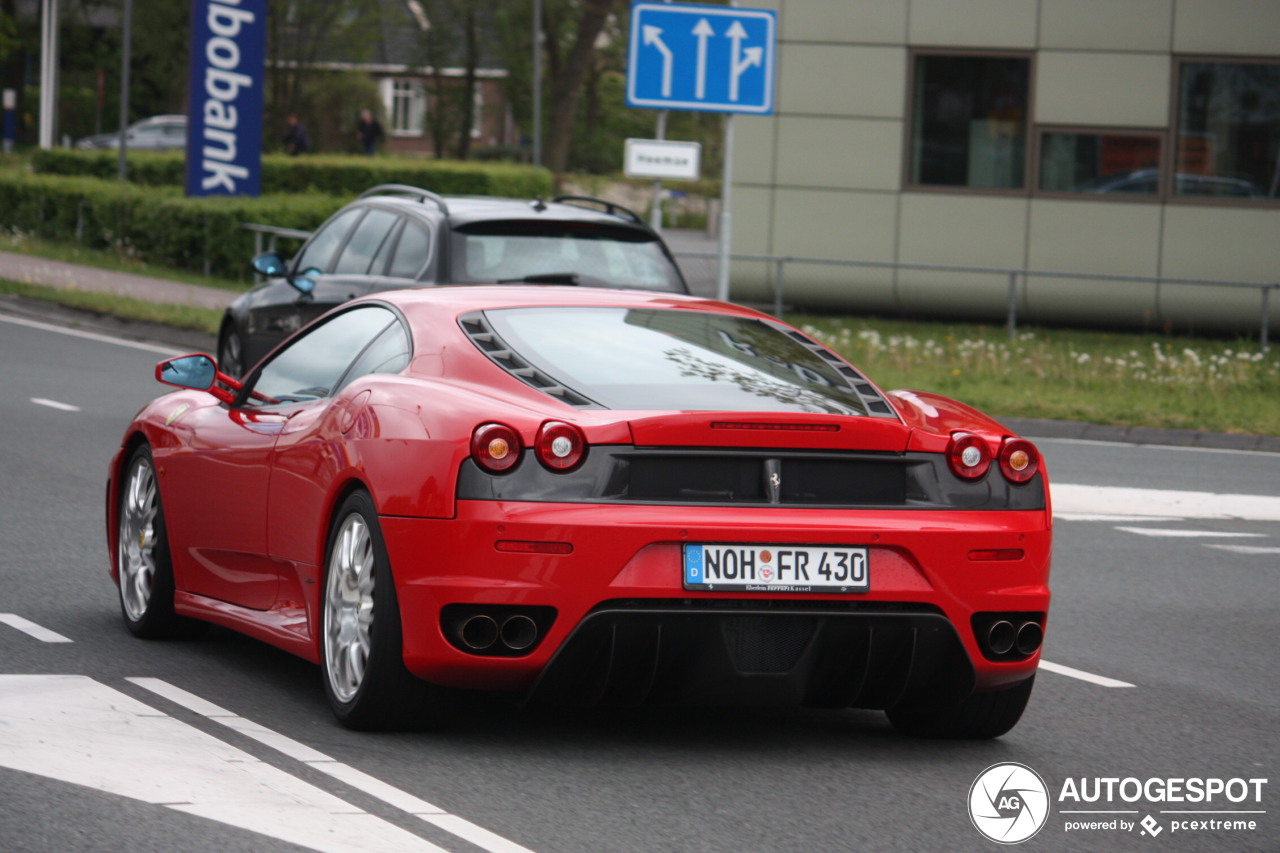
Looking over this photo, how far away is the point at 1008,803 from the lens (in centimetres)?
531

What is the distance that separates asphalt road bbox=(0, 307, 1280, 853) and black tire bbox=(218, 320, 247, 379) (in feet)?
18.1

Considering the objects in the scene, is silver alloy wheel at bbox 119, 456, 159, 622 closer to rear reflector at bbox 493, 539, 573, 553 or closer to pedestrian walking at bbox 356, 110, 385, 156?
rear reflector at bbox 493, 539, 573, 553

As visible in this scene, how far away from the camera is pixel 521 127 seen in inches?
2601

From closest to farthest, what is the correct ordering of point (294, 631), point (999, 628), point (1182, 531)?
1. point (999, 628)
2. point (294, 631)
3. point (1182, 531)

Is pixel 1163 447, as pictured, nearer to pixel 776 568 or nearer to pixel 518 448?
pixel 776 568

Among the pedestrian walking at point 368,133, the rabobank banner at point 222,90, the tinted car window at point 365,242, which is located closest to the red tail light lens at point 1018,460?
the tinted car window at point 365,242

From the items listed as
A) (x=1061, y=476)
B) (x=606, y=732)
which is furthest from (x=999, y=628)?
(x=1061, y=476)

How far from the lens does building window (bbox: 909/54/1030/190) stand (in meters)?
26.8

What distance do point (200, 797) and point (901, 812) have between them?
1.72 metres

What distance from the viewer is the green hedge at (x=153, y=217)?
26.8 metres

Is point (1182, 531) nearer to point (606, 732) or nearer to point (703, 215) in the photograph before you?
point (606, 732)

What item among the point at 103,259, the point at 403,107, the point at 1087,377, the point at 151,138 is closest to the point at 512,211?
the point at 1087,377

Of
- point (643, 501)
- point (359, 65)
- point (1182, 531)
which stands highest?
point (359, 65)

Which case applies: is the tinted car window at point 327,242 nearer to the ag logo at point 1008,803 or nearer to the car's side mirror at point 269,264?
the car's side mirror at point 269,264
